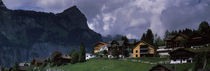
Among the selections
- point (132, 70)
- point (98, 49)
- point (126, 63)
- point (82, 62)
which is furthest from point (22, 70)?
point (132, 70)

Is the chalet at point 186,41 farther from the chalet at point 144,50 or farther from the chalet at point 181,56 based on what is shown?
the chalet at point 181,56

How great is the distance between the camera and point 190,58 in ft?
283

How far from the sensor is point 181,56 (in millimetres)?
89062

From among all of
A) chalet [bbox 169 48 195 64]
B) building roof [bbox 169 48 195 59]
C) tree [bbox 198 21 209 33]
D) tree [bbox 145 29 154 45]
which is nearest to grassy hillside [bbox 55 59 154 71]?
chalet [bbox 169 48 195 64]

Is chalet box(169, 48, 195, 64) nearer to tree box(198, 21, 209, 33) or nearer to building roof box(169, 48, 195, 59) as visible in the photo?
building roof box(169, 48, 195, 59)

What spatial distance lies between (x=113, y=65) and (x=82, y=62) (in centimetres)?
2625

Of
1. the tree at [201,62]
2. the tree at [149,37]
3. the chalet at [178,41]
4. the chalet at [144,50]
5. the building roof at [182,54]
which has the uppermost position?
the tree at [149,37]

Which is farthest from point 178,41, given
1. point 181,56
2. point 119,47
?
point 119,47

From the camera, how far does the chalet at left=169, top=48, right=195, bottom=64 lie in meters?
86.5

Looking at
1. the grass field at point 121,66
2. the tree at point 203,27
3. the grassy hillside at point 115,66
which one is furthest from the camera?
the tree at point 203,27

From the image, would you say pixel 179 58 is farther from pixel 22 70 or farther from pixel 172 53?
pixel 22 70

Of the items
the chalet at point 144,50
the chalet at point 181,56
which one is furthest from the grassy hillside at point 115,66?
the chalet at point 144,50

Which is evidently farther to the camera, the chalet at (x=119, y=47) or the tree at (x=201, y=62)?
the chalet at (x=119, y=47)

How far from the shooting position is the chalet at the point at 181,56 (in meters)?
86.5
